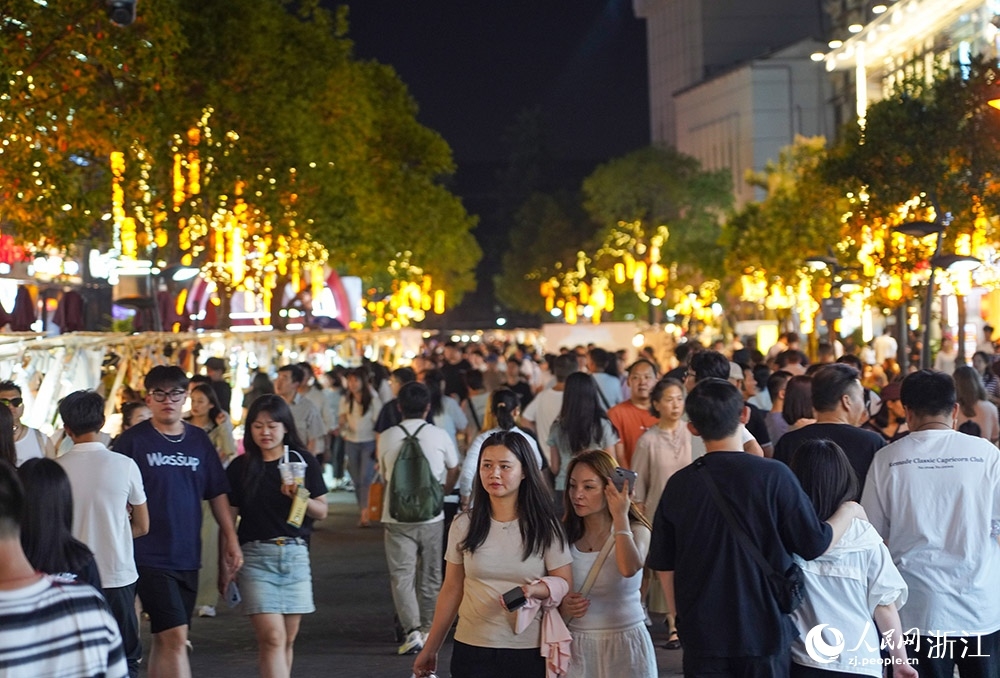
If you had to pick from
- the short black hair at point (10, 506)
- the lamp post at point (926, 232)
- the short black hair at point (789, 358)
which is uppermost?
the lamp post at point (926, 232)

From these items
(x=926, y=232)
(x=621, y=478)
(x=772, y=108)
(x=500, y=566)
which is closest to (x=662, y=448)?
(x=621, y=478)

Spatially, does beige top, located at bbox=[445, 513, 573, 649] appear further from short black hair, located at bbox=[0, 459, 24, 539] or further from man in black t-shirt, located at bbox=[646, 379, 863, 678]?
short black hair, located at bbox=[0, 459, 24, 539]

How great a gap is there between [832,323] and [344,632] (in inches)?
975

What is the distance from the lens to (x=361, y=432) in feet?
59.3

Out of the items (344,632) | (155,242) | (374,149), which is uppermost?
(374,149)

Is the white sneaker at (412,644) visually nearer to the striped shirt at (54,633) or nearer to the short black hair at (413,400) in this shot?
the short black hair at (413,400)

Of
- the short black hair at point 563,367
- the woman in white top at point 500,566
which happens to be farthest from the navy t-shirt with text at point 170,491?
the short black hair at point 563,367

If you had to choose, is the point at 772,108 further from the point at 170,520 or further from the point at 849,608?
the point at 849,608

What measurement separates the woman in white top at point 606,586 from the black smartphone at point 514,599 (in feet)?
0.77

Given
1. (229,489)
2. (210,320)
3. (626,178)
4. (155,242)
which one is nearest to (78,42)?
(229,489)

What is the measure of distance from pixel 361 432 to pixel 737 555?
1302 centimetres

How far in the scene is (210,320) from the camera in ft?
111

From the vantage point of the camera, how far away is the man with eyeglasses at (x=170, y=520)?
25.4 feet

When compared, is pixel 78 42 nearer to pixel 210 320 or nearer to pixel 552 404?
Answer: pixel 552 404
